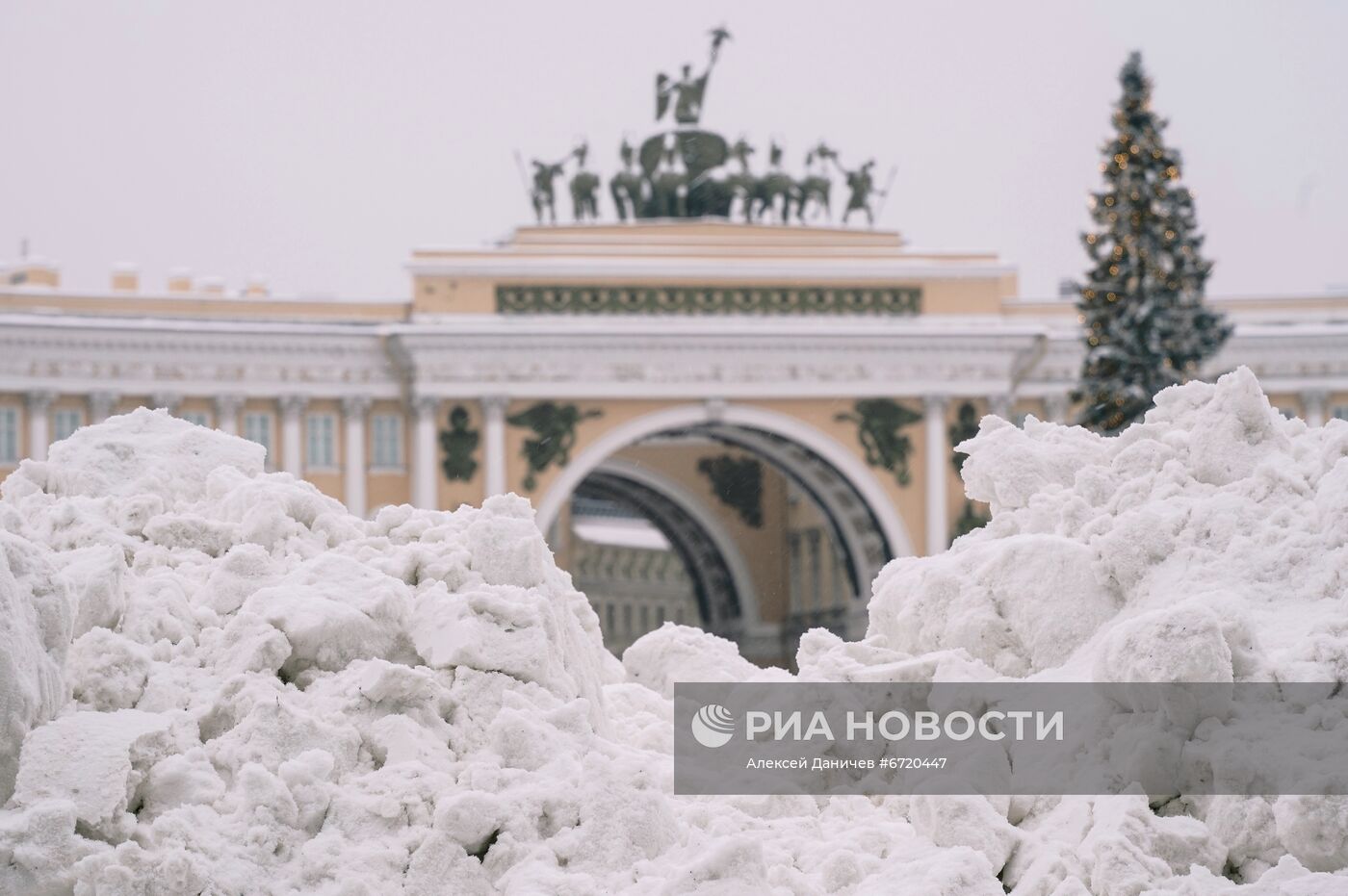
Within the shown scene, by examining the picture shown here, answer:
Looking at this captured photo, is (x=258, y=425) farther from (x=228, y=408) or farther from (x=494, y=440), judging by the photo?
(x=494, y=440)

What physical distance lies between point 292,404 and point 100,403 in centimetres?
234

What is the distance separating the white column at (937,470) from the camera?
27.6 metres

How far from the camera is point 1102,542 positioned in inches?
237

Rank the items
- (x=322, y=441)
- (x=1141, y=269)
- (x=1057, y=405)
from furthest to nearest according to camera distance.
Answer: (x=1057, y=405), (x=322, y=441), (x=1141, y=269)

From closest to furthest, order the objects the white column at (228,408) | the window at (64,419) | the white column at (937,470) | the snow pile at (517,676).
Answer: the snow pile at (517,676)
the window at (64,419)
the white column at (228,408)
the white column at (937,470)

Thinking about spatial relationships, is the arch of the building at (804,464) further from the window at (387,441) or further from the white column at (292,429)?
the white column at (292,429)

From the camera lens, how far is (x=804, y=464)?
28.7 metres

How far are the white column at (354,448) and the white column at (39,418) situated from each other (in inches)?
142

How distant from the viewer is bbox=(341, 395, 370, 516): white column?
27047mm

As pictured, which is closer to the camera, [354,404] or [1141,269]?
[1141,269]

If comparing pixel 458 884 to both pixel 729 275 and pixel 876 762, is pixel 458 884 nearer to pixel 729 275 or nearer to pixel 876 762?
pixel 876 762

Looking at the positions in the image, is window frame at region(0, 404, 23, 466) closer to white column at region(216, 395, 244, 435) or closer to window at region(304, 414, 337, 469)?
white column at region(216, 395, 244, 435)

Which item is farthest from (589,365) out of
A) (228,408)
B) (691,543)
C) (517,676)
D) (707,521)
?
(517,676)

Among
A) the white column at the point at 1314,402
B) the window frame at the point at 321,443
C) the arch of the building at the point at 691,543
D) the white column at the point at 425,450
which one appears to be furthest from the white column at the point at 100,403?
the white column at the point at 1314,402
